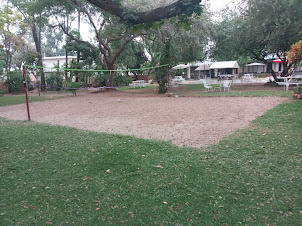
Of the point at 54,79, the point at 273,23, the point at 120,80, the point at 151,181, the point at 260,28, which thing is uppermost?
the point at 273,23

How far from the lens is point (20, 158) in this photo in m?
4.20

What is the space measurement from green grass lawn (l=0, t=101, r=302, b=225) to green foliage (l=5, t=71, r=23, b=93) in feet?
60.9

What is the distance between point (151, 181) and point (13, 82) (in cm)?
2198

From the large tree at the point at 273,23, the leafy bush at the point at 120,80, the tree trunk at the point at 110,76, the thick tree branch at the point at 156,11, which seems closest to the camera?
the thick tree branch at the point at 156,11

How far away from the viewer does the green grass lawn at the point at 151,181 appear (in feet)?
8.41

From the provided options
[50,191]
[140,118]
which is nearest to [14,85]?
[140,118]

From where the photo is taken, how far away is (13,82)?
20.8 meters

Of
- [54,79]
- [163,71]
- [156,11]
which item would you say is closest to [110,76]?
[54,79]

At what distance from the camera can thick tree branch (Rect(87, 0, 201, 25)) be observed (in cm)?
373

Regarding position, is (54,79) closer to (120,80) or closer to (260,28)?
(120,80)

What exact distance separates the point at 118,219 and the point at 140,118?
202 inches

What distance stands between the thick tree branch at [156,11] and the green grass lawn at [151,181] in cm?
244

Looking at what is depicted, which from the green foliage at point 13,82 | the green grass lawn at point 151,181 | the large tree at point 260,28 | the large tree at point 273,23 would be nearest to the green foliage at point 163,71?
the large tree at point 260,28

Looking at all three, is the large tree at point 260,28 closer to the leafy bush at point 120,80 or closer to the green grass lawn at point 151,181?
the leafy bush at point 120,80
